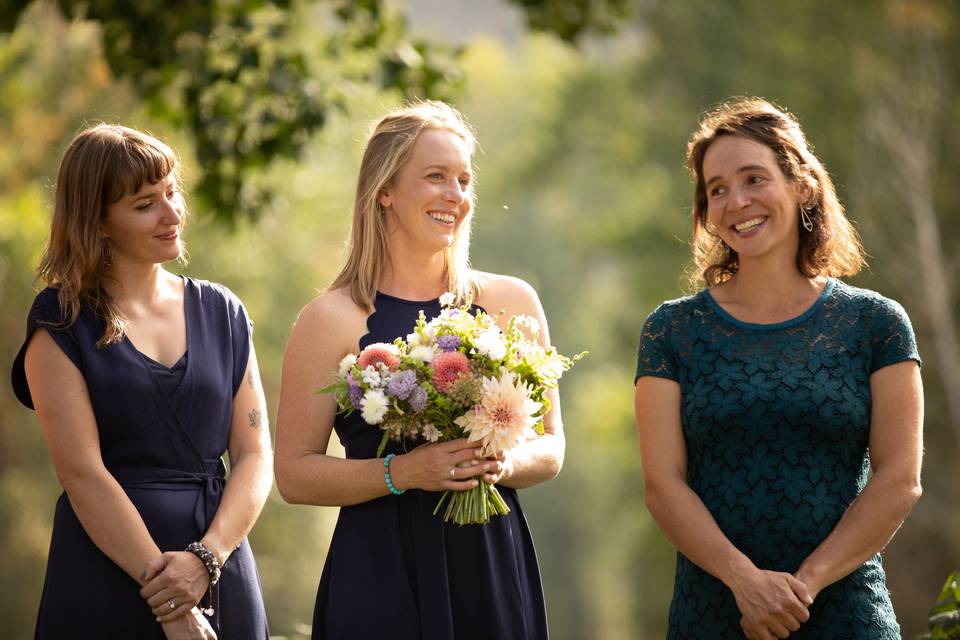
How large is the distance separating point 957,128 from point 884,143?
1329mm

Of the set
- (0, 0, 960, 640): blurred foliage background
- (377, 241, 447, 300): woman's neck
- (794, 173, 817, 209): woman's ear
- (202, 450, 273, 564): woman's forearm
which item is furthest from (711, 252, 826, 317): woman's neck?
(202, 450, 273, 564): woman's forearm

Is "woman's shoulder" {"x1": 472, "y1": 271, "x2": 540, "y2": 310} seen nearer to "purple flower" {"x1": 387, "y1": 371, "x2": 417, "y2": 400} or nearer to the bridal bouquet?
the bridal bouquet

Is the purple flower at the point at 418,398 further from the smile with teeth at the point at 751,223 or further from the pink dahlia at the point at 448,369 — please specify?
the smile with teeth at the point at 751,223

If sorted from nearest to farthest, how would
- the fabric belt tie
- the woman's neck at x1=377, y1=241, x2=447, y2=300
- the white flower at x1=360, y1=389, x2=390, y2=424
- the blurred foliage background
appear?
the white flower at x1=360, y1=389, x2=390, y2=424
the fabric belt tie
the woman's neck at x1=377, y1=241, x2=447, y2=300
the blurred foliage background

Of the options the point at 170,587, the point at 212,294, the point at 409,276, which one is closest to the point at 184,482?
the point at 170,587

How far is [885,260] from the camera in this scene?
2159cm

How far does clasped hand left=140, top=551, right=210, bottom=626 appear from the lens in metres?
4.17

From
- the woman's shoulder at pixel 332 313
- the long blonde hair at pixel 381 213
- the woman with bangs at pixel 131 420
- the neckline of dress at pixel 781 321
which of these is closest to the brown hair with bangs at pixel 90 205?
the woman with bangs at pixel 131 420

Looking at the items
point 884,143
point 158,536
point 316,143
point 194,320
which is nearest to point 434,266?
point 194,320

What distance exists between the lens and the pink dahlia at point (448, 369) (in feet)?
13.1

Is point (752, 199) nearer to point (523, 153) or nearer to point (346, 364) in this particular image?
point (346, 364)

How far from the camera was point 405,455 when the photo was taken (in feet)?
13.6

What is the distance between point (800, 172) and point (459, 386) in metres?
1.60

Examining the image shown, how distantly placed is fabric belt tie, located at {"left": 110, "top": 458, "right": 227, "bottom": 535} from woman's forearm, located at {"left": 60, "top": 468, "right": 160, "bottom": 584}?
127 millimetres
